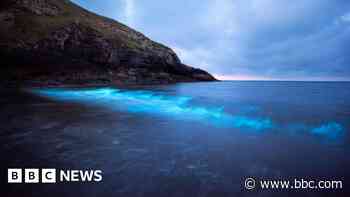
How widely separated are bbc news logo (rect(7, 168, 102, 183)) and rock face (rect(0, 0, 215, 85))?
4993 cm

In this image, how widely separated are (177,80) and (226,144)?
264ft

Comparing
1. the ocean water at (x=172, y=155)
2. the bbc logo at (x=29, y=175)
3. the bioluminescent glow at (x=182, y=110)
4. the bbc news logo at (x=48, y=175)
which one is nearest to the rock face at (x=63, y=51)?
the bioluminescent glow at (x=182, y=110)

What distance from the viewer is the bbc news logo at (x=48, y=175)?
5.37 m

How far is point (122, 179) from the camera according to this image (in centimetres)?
562

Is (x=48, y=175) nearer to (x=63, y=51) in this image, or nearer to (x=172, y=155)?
(x=172, y=155)

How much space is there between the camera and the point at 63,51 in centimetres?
5347

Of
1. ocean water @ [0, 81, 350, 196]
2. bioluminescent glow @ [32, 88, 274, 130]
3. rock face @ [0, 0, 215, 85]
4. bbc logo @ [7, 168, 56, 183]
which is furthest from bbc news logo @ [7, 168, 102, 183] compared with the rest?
rock face @ [0, 0, 215, 85]

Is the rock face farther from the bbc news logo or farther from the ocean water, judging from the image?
the bbc news logo

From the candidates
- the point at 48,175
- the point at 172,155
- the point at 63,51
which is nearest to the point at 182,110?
the point at 172,155

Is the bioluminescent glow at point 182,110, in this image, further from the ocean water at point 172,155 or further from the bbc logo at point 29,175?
the bbc logo at point 29,175

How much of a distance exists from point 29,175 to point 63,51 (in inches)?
2269

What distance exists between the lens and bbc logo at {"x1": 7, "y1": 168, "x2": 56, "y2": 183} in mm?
5328

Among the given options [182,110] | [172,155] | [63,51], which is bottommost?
[172,155]

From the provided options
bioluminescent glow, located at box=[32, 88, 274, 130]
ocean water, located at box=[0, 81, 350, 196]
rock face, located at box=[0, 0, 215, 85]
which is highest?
rock face, located at box=[0, 0, 215, 85]
